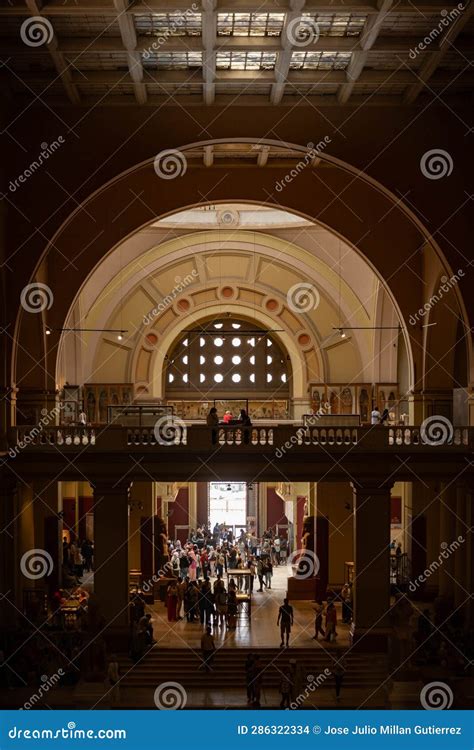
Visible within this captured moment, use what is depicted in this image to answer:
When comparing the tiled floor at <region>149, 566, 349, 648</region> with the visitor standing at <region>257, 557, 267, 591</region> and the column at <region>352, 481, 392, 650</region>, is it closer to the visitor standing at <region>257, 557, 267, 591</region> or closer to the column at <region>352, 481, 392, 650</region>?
the column at <region>352, 481, 392, 650</region>

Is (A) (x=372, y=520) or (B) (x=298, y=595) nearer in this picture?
(A) (x=372, y=520)

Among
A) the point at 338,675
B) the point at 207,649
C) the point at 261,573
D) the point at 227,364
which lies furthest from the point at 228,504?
the point at 338,675

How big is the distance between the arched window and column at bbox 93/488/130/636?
49.5 ft

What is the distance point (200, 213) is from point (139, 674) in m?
16.3

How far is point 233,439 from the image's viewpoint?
872 inches

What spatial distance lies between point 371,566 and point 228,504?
2264 centimetres

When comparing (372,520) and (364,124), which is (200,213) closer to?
(364,124)

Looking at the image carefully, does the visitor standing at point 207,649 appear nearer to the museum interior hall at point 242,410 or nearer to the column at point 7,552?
the museum interior hall at point 242,410

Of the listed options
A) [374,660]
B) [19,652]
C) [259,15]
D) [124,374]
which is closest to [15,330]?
[19,652]

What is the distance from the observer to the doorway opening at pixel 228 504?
43969 millimetres

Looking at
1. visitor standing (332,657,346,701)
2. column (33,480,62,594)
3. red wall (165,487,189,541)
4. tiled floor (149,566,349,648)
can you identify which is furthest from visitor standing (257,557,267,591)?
red wall (165,487,189,541)

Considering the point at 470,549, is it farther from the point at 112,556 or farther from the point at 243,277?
the point at 243,277

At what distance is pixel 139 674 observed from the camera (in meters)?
21.3

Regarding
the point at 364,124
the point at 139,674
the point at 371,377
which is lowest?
the point at 139,674
